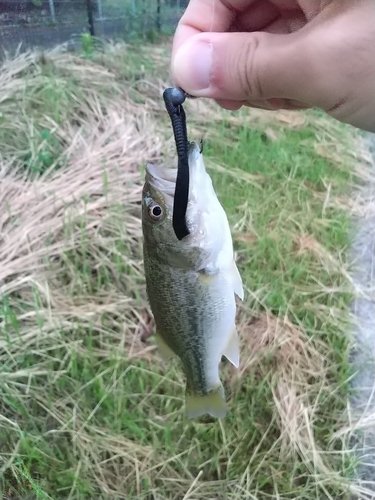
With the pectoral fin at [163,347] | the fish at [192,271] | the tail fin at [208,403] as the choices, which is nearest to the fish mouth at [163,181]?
the fish at [192,271]

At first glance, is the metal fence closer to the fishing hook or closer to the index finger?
the index finger

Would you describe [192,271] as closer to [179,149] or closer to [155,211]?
[155,211]

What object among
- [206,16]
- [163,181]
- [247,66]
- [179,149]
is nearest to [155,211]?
[163,181]

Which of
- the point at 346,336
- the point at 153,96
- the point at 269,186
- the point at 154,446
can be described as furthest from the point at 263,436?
the point at 153,96

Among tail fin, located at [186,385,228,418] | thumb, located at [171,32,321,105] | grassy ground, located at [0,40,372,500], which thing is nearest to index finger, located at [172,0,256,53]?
thumb, located at [171,32,321,105]

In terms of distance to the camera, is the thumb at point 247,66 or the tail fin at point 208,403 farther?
the tail fin at point 208,403

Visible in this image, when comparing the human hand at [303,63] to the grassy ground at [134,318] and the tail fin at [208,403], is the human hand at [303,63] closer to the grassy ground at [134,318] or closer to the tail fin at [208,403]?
the tail fin at [208,403]
